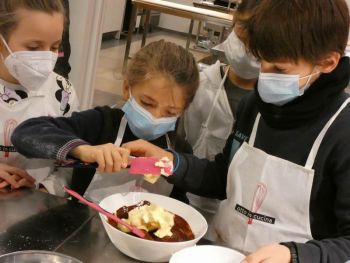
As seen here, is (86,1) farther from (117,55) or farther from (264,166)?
(117,55)

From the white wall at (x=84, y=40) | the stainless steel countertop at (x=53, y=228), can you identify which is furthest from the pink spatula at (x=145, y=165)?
the white wall at (x=84, y=40)

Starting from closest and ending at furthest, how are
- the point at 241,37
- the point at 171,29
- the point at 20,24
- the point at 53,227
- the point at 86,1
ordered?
the point at 53,227
the point at 20,24
the point at 241,37
the point at 86,1
the point at 171,29

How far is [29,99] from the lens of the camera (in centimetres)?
123

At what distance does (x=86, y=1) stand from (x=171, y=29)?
655cm

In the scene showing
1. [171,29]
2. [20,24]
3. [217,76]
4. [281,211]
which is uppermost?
[20,24]

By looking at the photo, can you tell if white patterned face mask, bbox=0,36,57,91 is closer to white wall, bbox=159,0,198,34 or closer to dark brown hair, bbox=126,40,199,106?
dark brown hair, bbox=126,40,199,106

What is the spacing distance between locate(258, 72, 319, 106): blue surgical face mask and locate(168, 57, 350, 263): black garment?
0.7 inches

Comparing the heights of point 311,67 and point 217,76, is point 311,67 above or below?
above

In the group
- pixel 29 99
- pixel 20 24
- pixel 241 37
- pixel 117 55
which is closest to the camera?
pixel 20 24

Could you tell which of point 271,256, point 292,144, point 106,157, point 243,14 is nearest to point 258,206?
point 292,144

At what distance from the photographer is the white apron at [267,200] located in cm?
97

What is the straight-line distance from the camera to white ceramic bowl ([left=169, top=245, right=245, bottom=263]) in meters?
0.76

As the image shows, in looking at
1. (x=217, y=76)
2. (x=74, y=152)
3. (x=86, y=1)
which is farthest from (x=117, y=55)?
(x=74, y=152)

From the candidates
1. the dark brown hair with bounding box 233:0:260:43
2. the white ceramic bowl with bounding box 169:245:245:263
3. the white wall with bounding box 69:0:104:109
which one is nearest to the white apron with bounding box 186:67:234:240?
the dark brown hair with bounding box 233:0:260:43
